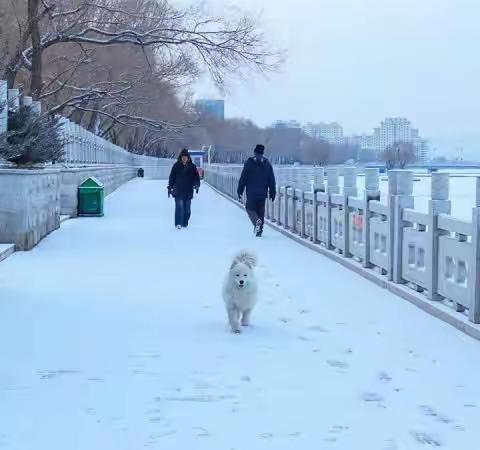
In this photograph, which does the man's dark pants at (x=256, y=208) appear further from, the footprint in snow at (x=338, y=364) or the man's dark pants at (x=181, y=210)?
the footprint in snow at (x=338, y=364)

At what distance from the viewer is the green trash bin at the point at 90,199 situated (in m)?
24.8

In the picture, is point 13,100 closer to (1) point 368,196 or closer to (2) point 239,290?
(1) point 368,196

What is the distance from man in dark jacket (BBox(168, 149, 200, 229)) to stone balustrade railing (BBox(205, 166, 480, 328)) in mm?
4045

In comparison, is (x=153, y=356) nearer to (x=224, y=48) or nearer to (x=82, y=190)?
(x=82, y=190)

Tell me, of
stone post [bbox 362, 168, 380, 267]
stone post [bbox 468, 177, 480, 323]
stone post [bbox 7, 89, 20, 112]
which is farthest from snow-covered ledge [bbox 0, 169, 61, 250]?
stone post [bbox 468, 177, 480, 323]

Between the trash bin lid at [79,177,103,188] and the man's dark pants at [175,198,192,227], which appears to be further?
the trash bin lid at [79,177,103,188]

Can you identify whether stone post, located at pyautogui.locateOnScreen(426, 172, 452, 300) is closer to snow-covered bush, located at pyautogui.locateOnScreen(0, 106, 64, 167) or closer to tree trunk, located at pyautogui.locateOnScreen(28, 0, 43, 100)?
snow-covered bush, located at pyautogui.locateOnScreen(0, 106, 64, 167)

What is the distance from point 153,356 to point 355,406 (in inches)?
75.6

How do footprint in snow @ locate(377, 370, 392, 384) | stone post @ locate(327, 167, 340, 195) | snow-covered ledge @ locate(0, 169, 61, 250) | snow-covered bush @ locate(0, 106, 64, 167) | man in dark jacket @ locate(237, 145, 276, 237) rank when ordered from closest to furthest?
1. footprint in snow @ locate(377, 370, 392, 384)
2. snow-covered ledge @ locate(0, 169, 61, 250)
3. stone post @ locate(327, 167, 340, 195)
4. snow-covered bush @ locate(0, 106, 64, 167)
5. man in dark jacket @ locate(237, 145, 276, 237)

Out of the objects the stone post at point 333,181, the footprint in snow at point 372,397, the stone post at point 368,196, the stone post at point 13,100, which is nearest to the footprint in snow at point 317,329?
the footprint in snow at point 372,397

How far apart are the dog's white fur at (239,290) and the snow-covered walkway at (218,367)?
181 millimetres

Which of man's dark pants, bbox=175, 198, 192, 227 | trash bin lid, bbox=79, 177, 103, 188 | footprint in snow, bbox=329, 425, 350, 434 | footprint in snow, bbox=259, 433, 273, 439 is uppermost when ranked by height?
trash bin lid, bbox=79, 177, 103, 188

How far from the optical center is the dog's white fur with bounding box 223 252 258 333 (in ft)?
25.6

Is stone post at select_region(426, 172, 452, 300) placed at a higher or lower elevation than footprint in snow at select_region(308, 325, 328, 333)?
higher
